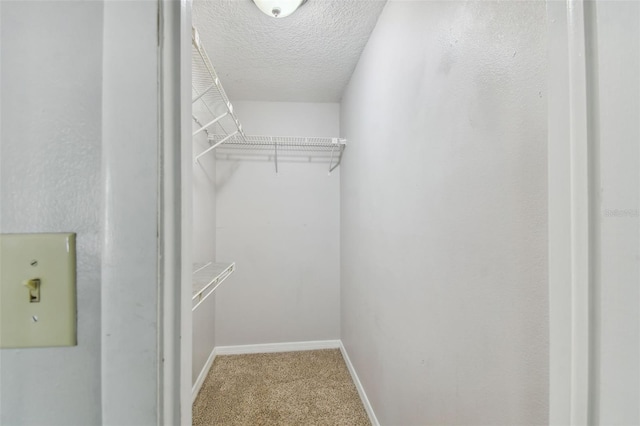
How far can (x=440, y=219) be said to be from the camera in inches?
33.7

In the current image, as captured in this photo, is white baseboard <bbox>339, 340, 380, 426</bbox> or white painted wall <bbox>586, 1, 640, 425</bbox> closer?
white painted wall <bbox>586, 1, 640, 425</bbox>

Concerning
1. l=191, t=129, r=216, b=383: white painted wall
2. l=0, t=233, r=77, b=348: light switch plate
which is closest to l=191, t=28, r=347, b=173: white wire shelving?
l=191, t=129, r=216, b=383: white painted wall

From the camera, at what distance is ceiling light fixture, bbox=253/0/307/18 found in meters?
1.22

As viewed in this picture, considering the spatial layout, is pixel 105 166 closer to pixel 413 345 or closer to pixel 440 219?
pixel 440 219

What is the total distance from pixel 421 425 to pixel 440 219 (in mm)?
781

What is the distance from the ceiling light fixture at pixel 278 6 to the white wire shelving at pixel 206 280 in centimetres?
136

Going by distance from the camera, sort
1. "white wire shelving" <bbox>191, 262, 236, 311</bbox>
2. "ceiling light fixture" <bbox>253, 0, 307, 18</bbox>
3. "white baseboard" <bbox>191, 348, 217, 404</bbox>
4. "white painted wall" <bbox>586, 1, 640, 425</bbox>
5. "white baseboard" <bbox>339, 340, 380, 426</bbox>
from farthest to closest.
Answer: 1. "white baseboard" <bbox>191, 348, 217, 404</bbox>
2. "white baseboard" <bbox>339, 340, 380, 426</bbox>
3. "ceiling light fixture" <bbox>253, 0, 307, 18</bbox>
4. "white wire shelving" <bbox>191, 262, 236, 311</bbox>
5. "white painted wall" <bbox>586, 1, 640, 425</bbox>

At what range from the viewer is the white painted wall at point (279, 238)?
234 centimetres

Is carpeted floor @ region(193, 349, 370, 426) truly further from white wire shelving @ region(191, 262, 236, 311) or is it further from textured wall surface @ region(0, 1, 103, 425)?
textured wall surface @ region(0, 1, 103, 425)

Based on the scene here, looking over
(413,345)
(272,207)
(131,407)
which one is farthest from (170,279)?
(272,207)

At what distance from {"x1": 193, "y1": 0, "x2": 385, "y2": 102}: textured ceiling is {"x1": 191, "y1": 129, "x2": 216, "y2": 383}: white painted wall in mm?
597

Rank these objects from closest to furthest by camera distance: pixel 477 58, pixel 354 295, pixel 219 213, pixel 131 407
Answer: pixel 131 407 < pixel 477 58 < pixel 354 295 < pixel 219 213

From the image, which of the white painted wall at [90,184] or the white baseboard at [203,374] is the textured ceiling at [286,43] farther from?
the white baseboard at [203,374]

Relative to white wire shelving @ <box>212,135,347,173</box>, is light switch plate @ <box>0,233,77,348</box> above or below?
below
